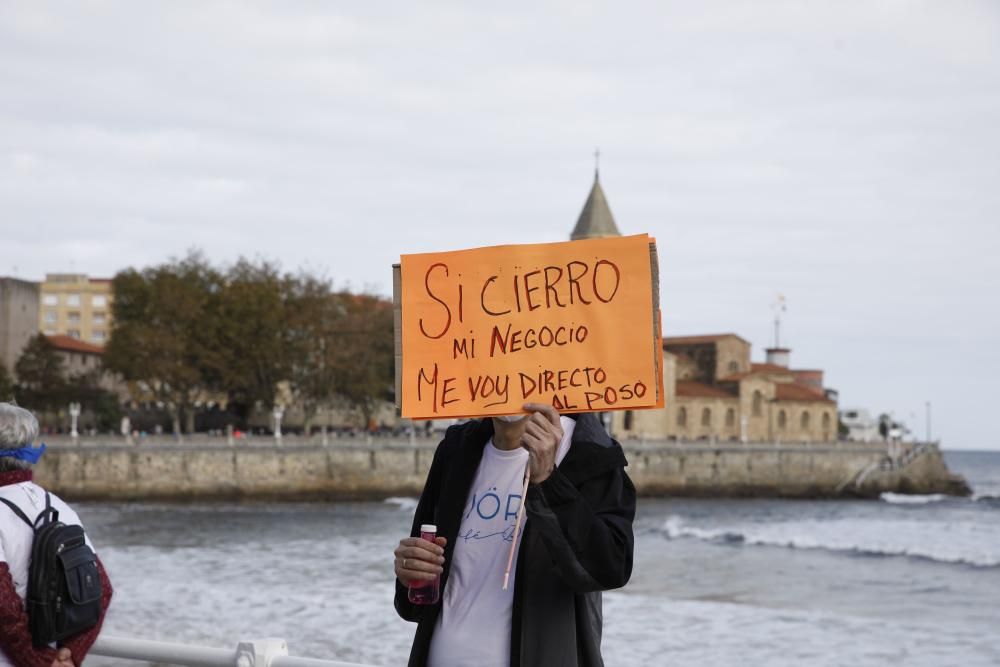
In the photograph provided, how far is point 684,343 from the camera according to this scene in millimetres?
92625

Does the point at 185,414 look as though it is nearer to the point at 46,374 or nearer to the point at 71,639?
the point at 46,374

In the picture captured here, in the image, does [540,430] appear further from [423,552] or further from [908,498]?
[908,498]

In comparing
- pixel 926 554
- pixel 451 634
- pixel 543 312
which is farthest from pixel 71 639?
pixel 926 554

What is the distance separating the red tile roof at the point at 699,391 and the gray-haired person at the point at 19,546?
79653 millimetres

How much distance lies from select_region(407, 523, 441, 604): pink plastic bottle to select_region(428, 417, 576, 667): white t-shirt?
0.06 m

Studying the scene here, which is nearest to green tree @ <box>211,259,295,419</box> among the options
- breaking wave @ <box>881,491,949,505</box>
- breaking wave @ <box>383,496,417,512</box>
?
breaking wave @ <box>383,496,417,512</box>

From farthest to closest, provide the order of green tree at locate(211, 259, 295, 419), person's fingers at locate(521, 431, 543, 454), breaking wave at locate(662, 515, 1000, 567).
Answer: green tree at locate(211, 259, 295, 419) < breaking wave at locate(662, 515, 1000, 567) < person's fingers at locate(521, 431, 543, 454)

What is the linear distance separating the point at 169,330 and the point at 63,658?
187ft

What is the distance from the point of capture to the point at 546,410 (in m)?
3.16

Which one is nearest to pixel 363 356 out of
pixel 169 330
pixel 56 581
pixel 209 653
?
pixel 169 330

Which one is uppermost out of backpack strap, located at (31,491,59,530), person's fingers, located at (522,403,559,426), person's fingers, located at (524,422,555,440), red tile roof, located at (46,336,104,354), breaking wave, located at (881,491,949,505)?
red tile roof, located at (46,336,104,354)

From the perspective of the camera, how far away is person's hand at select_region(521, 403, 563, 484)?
307 cm

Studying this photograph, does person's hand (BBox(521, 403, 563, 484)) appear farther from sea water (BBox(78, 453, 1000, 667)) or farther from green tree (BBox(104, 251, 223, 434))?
green tree (BBox(104, 251, 223, 434))

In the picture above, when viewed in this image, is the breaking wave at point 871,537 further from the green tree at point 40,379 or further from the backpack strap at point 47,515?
the green tree at point 40,379
